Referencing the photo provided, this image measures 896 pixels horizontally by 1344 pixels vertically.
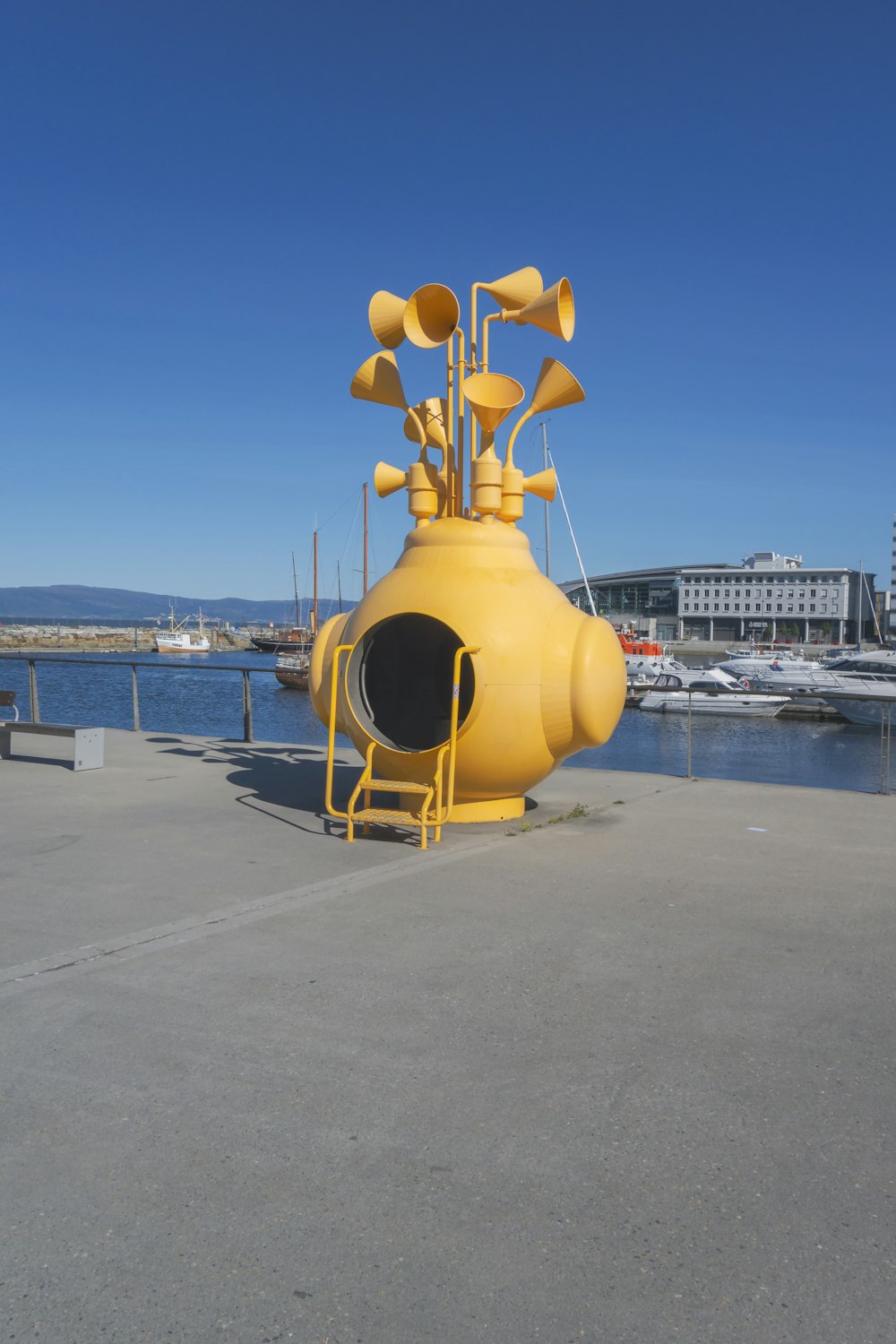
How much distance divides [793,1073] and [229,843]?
489cm

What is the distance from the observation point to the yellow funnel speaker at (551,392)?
897 cm

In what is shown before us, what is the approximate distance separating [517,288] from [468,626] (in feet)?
11.8

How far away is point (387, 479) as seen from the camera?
9.39m

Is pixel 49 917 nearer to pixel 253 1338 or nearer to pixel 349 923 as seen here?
pixel 349 923

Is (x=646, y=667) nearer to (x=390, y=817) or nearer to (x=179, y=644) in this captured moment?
(x=390, y=817)

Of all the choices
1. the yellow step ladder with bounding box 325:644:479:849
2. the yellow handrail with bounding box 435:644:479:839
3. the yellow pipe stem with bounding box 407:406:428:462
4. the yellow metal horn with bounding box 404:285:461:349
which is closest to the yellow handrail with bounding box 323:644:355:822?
the yellow step ladder with bounding box 325:644:479:849

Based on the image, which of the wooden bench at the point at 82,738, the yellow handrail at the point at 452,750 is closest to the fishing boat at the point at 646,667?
the wooden bench at the point at 82,738

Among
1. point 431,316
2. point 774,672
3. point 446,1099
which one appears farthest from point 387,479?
point 774,672

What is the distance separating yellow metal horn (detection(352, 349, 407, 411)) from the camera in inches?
359

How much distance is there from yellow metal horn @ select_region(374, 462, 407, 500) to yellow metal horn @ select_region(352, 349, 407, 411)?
0.60 m

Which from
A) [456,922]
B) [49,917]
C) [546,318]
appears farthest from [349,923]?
[546,318]

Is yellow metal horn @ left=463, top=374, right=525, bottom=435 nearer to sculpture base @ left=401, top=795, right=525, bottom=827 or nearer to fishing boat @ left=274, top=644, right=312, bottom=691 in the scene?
sculpture base @ left=401, top=795, right=525, bottom=827

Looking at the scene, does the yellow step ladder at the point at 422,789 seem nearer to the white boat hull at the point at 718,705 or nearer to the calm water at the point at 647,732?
the calm water at the point at 647,732

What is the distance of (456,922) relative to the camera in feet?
19.1
